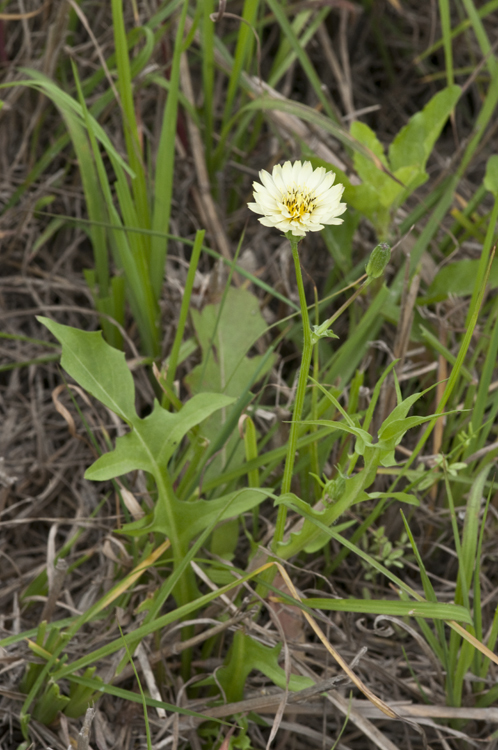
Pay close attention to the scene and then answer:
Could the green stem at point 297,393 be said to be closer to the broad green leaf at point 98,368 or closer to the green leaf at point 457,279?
the broad green leaf at point 98,368

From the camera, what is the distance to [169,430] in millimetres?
1249

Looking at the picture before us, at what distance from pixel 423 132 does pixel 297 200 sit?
87 cm

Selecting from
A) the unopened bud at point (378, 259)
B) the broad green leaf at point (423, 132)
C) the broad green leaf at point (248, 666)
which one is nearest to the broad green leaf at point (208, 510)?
the broad green leaf at point (248, 666)

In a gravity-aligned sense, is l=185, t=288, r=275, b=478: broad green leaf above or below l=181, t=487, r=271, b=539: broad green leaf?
above

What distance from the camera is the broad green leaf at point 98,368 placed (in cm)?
122

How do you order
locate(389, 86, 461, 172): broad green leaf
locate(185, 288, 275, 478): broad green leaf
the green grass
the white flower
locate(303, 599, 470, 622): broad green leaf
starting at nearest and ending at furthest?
the white flower → locate(303, 599, 470, 622): broad green leaf → the green grass → locate(185, 288, 275, 478): broad green leaf → locate(389, 86, 461, 172): broad green leaf

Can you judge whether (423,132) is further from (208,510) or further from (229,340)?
(208,510)

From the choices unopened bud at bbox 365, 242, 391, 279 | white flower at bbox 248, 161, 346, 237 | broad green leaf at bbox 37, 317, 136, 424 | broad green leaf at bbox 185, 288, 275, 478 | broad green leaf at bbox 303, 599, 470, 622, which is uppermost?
white flower at bbox 248, 161, 346, 237

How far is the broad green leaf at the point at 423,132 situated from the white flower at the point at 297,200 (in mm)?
646

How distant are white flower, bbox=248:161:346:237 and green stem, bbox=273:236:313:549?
0.03m

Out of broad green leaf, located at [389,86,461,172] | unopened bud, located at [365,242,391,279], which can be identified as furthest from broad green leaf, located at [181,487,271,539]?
broad green leaf, located at [389,86,461,172]

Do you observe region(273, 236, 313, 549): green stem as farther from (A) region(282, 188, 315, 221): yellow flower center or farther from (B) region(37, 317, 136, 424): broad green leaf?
(B) region(37, 317, 136, 424): broad green leaf

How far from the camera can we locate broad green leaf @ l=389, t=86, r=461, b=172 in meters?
1.63

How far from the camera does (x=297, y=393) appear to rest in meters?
0.98
